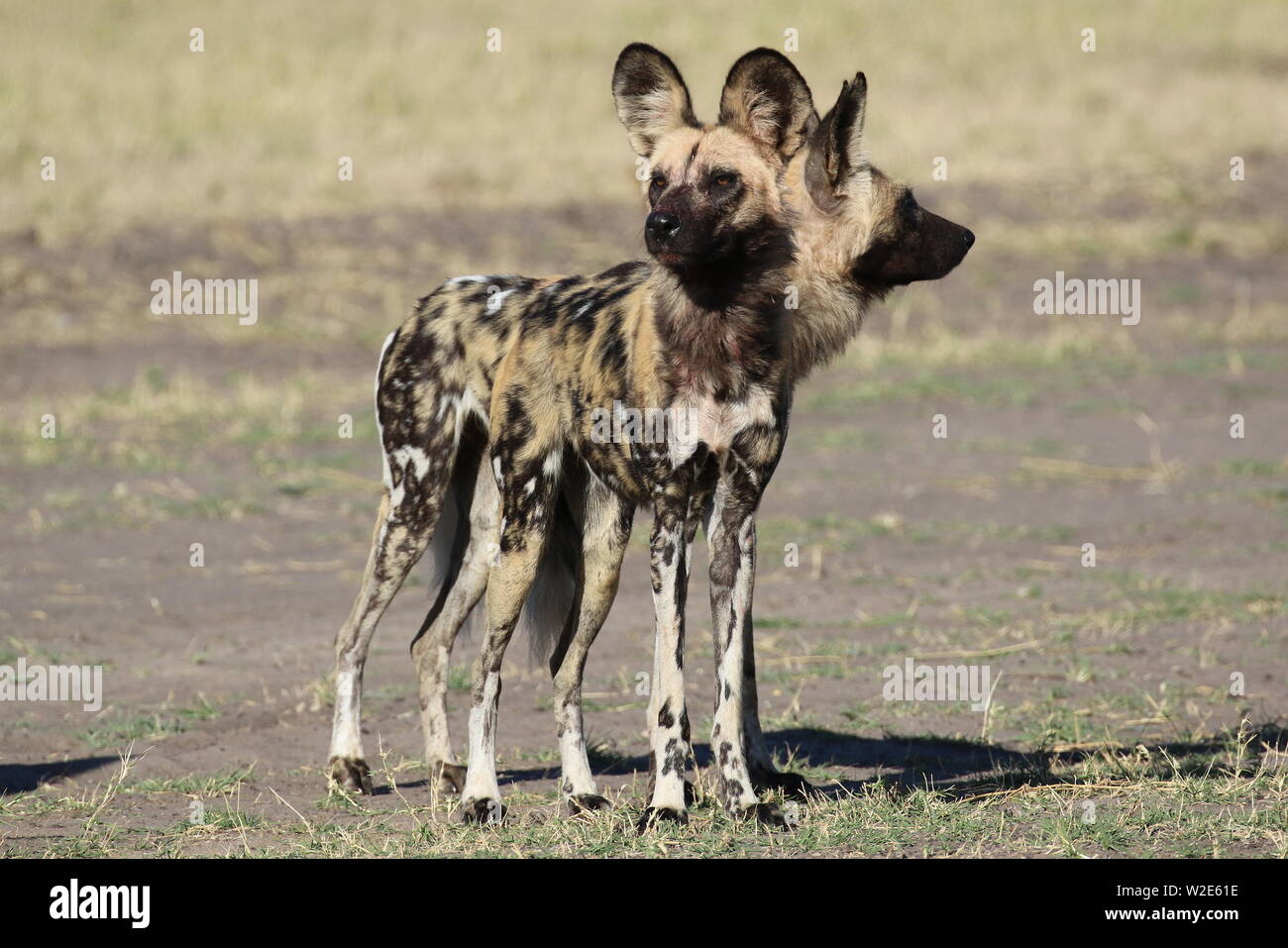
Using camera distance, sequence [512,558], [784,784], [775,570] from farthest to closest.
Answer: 1. [775,570]
2. [512,558]
3. [784,784]

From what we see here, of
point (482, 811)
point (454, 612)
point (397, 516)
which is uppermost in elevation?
point (397, 516)

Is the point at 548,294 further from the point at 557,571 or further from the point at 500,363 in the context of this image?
the point at 557,571

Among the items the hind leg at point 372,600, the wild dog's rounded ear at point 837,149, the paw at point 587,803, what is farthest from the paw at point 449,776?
the wild dog's rounded ear at point 837,149

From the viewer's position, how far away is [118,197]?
17469 millimetres

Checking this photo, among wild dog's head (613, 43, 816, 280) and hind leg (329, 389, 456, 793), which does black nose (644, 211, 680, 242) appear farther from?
hind leg (329, 389, 456, 793)

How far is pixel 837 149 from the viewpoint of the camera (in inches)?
190

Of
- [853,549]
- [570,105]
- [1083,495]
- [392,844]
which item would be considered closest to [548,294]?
[392,844]

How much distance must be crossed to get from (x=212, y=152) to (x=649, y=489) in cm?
1561

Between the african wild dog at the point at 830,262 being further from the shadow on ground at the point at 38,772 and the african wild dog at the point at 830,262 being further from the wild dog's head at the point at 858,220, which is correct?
the shadow on ground at the point at 38,772

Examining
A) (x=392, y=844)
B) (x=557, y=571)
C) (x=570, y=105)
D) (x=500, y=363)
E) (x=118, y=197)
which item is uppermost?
(x=570, y=105)

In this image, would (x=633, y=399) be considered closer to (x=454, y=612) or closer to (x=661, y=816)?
(x=661, y=816)

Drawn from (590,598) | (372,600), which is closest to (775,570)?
(372,600)

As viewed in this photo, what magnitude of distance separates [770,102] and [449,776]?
2539mm

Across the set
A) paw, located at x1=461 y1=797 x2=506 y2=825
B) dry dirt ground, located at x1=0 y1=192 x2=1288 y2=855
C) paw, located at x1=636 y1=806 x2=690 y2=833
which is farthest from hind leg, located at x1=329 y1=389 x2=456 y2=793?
paw, located at x1=636 y1=806 x2=690 y2=833
